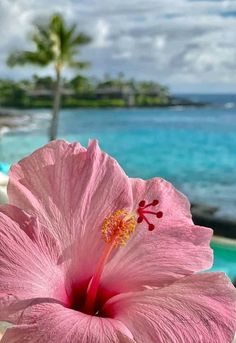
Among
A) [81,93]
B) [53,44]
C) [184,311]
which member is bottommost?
[81,93]

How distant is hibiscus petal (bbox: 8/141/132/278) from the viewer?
0.25 m

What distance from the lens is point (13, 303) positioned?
212 mm

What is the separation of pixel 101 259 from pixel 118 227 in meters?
0.02

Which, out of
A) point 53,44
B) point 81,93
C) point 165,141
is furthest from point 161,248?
point 81,93

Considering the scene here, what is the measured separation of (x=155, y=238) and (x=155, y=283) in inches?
0.8

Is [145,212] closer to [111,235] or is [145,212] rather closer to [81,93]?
[111,235]

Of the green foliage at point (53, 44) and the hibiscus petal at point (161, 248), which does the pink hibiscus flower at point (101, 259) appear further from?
the green foliage at point (53, 44)

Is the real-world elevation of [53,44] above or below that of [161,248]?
below

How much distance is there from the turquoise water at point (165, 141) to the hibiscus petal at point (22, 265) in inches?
376

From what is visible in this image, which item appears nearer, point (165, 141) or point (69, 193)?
point (69, 193)

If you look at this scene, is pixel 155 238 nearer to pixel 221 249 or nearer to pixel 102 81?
pixel 221 249

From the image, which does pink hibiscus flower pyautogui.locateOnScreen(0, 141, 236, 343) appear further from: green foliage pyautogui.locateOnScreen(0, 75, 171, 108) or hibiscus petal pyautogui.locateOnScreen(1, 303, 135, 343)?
green foliage pyautogui.locateOnScreen(0, 75, 171, 108)

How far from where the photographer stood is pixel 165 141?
13484mm

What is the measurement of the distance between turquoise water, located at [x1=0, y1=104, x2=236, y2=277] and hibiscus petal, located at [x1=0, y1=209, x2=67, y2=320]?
9.54 metres
